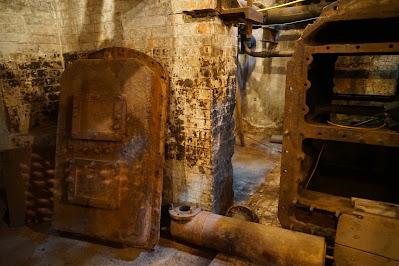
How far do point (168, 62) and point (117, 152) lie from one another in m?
1.03

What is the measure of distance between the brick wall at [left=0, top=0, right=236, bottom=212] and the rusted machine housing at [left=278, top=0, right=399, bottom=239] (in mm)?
868

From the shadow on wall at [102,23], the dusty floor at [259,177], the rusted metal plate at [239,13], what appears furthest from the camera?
the dusty floor at [259,177]

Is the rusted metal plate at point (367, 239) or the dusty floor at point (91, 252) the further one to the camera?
the dusty floor at point (91, 252)

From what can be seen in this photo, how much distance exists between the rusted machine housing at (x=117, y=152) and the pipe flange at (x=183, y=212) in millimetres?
185

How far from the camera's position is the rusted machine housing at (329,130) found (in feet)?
5.77

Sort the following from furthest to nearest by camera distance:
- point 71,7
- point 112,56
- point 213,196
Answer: point 71,7 → point 112,56 → point 213,196

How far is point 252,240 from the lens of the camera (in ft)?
7.44

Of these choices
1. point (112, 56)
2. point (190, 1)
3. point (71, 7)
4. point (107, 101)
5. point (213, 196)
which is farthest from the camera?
point (71, 7)

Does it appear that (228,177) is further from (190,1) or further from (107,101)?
(190,1)

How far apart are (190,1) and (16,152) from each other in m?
2.52

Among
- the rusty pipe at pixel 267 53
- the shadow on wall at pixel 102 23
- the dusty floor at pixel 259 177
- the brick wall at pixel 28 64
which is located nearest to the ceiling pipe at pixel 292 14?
the rusty pipe at pixel 267 53

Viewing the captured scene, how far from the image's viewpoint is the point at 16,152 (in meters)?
3.17

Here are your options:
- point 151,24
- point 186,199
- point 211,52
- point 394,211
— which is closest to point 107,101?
point 151,24

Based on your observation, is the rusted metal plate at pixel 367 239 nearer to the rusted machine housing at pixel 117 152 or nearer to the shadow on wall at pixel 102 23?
the rusted machine housing at pixel 117 152
